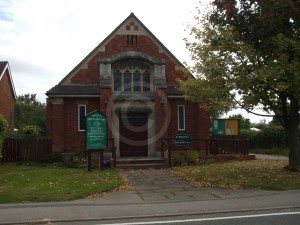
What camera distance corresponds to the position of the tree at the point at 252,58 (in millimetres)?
13359

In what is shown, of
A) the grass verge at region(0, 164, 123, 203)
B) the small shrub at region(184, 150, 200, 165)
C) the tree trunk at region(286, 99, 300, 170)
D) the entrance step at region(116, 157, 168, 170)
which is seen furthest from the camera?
the small shrub at region(184, 150, 200, 165)

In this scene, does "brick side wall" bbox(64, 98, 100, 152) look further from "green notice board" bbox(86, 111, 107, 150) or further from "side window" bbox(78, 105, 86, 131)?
"green notice board" bbox(86, 111, 107, 150)

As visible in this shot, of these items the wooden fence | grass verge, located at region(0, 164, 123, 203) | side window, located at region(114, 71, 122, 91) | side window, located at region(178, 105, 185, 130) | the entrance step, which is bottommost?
grass verge, located at region(0, 164, 123, 203)

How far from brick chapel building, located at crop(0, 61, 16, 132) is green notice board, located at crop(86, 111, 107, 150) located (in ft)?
61.8

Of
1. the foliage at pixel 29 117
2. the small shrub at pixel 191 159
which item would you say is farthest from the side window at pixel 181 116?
the foliage at pixel 29 117

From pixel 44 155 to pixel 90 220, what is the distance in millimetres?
14744

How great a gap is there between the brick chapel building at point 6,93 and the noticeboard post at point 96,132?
18.8 m

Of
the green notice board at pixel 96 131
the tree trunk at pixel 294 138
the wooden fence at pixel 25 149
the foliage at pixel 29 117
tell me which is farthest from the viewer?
the foliage at pixel 29 117

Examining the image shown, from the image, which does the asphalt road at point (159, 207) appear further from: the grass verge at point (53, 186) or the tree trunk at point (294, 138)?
the tree trunk at point (294, 138)

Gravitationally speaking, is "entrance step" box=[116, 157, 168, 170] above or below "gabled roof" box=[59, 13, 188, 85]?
below

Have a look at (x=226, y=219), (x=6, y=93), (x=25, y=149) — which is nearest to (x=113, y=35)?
(x=25, y=149)

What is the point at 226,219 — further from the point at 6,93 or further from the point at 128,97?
the point at 6,93

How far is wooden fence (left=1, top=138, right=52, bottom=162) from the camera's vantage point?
2303 centimetres

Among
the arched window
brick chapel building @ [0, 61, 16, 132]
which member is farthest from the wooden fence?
brick chapel building @ [0, 61, 16, 132]
